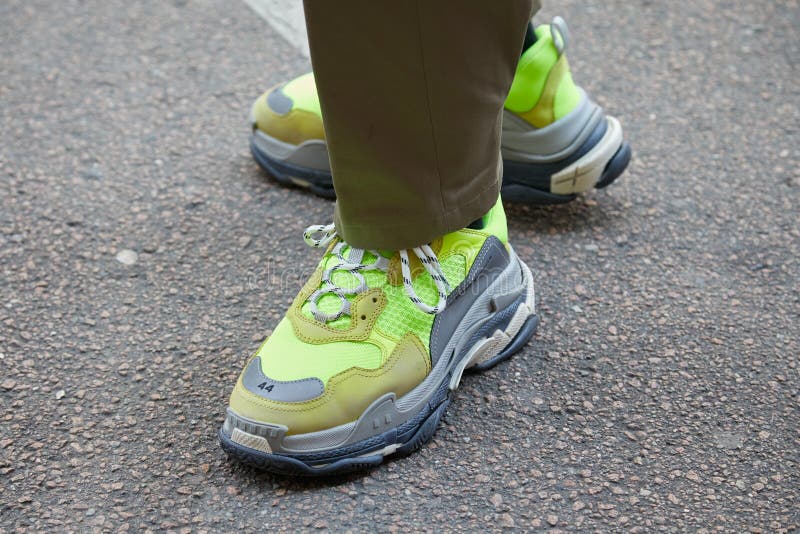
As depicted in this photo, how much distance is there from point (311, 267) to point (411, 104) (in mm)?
647

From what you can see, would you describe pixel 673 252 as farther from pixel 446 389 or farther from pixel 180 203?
pixel 180 203

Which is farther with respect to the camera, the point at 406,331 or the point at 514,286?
the point at 514,286

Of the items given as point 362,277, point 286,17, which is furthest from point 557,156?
point 286,17

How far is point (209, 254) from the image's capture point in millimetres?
1722

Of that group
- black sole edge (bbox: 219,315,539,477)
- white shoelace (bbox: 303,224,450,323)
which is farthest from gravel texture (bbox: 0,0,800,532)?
white shoelace (bbox: 303,224,450,323)

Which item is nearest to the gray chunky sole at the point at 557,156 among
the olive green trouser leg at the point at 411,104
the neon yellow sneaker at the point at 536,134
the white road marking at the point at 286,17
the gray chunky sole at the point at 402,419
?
the neon yellow sneaker at the point at 536,134

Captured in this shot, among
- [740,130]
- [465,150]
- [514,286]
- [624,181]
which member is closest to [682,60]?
[740,130]

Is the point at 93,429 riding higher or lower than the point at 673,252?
higher

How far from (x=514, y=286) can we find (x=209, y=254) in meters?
0.63

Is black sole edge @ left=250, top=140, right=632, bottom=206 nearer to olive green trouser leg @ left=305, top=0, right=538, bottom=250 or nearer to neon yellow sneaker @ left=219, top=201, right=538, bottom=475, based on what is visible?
neon yellow sneaker @ left=219, top=201, right=538, bottom=475

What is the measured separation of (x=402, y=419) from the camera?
1.27 metres

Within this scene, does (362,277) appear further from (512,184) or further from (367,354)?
(512,184)

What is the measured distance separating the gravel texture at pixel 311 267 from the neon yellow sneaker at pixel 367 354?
0.06 m

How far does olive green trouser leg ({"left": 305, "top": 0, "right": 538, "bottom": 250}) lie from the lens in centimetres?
103
